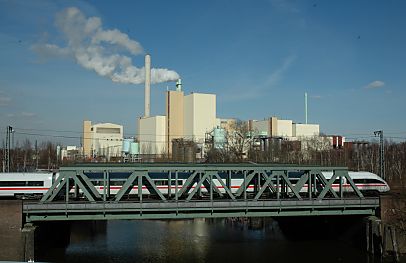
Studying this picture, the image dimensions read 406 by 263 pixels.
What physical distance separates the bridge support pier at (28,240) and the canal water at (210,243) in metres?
2.80

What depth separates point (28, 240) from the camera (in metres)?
29.4

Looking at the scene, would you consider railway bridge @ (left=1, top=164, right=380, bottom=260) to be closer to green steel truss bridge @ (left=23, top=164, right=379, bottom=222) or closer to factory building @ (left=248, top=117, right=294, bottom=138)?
green steel truss bridge @ (left=23, top=164, right=379, bottom=222)

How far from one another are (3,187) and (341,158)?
78555mm

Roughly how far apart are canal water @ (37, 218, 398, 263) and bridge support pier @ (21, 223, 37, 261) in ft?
9.18

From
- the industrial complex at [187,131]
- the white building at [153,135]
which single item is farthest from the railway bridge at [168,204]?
the white building at [153,135]

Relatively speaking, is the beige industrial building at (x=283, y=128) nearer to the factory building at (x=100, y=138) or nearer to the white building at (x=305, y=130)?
the white building at (x=305, y=130)

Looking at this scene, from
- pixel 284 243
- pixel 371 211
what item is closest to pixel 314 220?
pixel 284 243

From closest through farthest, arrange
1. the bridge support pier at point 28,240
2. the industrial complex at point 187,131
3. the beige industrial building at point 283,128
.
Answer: the bridge support pier at point 28,240 → the industrial complex at point 187,131 → the beige industrial building at point 283,128

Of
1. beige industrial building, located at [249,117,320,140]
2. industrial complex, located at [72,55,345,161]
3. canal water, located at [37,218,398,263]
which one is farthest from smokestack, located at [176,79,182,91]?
canal water, located at [37,218,398,263]

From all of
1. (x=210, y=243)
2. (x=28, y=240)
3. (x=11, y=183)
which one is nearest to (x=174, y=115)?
(x=11, y=183)

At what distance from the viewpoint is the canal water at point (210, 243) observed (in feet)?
108

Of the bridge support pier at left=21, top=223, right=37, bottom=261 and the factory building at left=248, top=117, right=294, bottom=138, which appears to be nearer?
the bridge support pier at left=21, top=223, right=37, bottom=261

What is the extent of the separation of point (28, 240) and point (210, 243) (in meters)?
15.3

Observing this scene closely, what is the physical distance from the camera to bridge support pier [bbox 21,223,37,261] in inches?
1150
